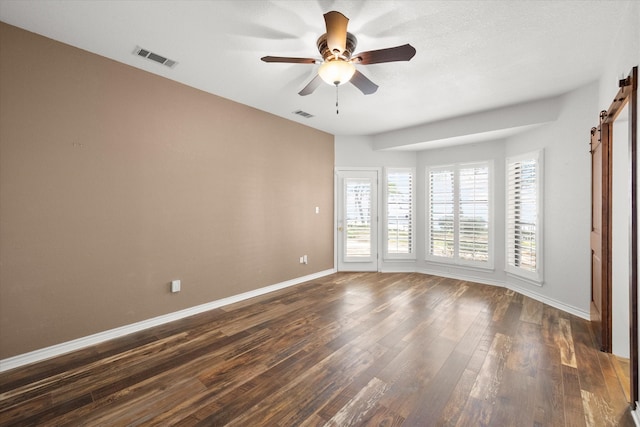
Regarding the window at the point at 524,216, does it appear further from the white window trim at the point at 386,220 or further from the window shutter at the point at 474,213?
the white window trim at the point at 386,220

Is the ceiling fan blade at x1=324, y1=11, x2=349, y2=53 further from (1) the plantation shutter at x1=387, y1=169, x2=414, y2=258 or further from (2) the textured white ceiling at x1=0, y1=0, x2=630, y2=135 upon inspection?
(1) the plantation shutter at x1=387, y1=169, x2=414, y2=258

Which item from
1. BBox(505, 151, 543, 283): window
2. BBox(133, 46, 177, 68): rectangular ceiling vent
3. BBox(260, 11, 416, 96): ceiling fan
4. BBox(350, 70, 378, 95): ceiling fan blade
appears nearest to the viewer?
BBox(260, 11, 416, 96): ceiling fan

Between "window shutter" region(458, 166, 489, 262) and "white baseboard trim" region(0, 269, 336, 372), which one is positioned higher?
"window shutter" region(458, 166, 489, 262)

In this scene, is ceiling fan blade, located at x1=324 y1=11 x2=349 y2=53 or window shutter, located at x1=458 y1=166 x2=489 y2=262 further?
window shutter, located at x1=458 y1=166 x2=489 y2=262

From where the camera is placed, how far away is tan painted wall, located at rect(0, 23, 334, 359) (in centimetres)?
239

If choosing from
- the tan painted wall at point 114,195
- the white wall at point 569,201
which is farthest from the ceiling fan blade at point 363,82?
the white wall at point 569,201

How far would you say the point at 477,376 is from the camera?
221 centimetres

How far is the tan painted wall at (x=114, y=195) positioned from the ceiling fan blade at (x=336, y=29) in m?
2.22

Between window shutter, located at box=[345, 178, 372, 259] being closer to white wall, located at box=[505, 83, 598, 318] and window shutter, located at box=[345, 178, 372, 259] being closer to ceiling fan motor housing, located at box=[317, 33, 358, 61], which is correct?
white wall, located at box=[505, 83, 598, 318]

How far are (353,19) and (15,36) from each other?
2800 millimetres

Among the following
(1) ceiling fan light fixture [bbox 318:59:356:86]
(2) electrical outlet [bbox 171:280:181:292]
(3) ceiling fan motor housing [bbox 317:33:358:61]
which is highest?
(3) ceiling fan motor housing [bbox 317:33:358:61]

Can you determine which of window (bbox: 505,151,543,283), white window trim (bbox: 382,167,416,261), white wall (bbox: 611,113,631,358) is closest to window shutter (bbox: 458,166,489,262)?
window (bbox: 505,151,543,283)

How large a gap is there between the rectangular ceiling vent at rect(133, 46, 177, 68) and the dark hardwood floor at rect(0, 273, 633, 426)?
9.30 ft

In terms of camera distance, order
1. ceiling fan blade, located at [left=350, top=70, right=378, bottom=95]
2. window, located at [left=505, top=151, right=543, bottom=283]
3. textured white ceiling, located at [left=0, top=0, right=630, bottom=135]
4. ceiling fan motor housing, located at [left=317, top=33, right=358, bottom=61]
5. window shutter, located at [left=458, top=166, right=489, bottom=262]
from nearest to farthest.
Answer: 1. textured white ceiling, located at [left=0, top=0, right=630, bottom=135]
2. ceiling fan motor housing, located at [left=317, top=33, right=358, bottom=61]
3. ceiling fan blade, located at [left=350, top=70, right=378, bottom=95]
4. window, located at [left=505, top=151, right=543, bottom=283]
5. window shutter, located at [left=458, top=166, right=489, bottom=262]
